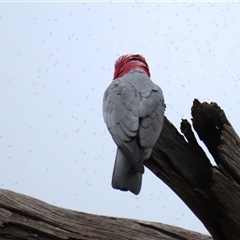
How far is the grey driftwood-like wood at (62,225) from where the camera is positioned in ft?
4.58

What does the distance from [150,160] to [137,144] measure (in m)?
0.07

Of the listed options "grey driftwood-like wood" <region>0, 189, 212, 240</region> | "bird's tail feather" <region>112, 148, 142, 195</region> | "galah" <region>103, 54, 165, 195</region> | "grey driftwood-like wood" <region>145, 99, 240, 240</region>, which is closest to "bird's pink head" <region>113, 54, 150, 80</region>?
"galah" <region>103, 54, 165, 195</region>

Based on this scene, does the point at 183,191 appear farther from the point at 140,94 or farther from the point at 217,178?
the point at 140,94

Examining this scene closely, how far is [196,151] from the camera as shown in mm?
1337

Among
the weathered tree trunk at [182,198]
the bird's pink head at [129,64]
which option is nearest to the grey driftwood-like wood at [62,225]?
the weathered tree trunk at [182,198]

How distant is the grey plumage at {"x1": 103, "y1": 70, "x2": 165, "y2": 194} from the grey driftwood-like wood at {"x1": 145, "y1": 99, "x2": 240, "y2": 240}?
68 millimetres

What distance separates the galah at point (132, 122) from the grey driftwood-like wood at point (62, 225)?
0.76 ft

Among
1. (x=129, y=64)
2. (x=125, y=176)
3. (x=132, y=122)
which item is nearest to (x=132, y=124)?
(x=132, y=122)

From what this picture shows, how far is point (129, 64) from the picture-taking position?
5.15 feet

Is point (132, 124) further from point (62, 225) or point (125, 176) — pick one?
point (62, 225)

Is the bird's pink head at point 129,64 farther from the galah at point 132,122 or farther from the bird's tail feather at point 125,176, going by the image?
the bird's tail feather at point 125,176

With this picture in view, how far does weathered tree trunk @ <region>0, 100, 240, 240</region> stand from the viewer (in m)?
1.20

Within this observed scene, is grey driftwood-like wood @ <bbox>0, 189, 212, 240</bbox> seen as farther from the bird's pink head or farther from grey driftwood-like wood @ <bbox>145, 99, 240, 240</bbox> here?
the bird's pink head

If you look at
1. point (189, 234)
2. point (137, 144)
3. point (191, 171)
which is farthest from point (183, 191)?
point (189, 234)
